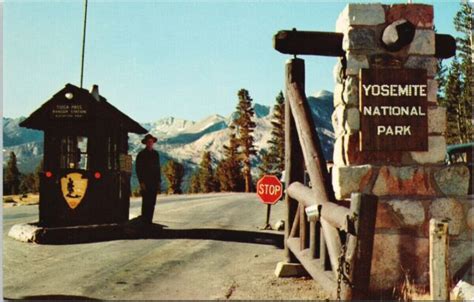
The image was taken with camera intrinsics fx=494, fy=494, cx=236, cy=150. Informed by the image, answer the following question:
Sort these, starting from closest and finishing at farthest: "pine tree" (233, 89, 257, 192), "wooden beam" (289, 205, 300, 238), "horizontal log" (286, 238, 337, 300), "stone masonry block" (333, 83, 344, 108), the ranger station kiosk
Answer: "horizontal log" (286, 238, 337, 300)
"stone masonry block" (333, 83, 344, 108)
"wooden beam" (289, 205, 300, 238)
the ranger station kiosk
"pine tree" (233, 89, 257, 192)

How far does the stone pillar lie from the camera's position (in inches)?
199

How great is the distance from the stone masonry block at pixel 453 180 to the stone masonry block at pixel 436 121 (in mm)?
423

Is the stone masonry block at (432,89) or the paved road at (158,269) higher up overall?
the stone masonry block at (432,89)

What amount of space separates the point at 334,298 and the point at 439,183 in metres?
1.99

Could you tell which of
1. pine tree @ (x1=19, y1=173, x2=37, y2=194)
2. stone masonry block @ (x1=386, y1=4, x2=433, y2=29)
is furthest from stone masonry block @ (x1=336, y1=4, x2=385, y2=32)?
pine tree @ (x1=19, y1=173, x2=37, y2=194)

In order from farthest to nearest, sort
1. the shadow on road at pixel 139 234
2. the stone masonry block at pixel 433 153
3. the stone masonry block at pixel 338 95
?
1. the shadow on road at pixel 139 234
2. the stone masonry block at pixel 338 95
3. the stone masonry block at pixel 433 153

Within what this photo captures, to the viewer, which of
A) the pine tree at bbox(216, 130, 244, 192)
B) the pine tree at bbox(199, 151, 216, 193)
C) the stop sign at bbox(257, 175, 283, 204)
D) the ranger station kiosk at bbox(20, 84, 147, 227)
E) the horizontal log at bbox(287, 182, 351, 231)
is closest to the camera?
the horizontal log at bbox(287, 182, 351, 231)

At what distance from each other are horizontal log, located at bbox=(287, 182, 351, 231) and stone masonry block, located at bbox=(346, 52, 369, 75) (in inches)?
54.5

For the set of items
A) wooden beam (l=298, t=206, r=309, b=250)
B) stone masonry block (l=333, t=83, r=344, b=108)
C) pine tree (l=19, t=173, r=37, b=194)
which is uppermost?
stone masonry block (l=333, t=83, r=344, b=108)

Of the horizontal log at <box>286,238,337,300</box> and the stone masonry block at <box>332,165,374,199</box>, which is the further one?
the stone masonry block at <box>332,165,374,199</box>

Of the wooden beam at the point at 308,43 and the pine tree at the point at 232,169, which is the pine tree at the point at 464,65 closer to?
the pine tree at the point at 232,169

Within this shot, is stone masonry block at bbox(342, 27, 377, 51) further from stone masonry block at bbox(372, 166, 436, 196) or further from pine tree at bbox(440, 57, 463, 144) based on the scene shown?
pine tree at bbox(440, 57, 463, 144)

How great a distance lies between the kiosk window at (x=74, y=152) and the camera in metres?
10.1

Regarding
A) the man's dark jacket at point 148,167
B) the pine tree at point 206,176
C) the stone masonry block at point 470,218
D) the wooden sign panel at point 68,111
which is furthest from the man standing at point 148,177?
the pine tree at point 206,176
